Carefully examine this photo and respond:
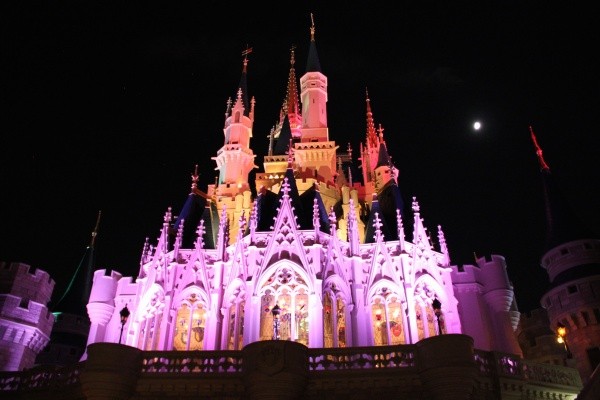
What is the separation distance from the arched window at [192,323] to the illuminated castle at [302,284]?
6 centimetres

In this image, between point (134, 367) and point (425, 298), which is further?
point (425, 298)

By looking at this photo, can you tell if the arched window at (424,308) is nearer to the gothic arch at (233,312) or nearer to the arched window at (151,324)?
the gothic arch at (233,312)

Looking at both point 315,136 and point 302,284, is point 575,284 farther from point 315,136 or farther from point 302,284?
point 315,136

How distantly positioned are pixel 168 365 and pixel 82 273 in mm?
30311

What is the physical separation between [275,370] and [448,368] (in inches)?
216

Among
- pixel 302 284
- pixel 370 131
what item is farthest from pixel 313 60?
pixel 302 284

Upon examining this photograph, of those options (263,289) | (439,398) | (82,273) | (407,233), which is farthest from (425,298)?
(82,273)

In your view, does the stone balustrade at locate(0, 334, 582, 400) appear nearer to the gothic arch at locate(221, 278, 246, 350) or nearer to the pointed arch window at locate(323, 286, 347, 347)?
the pointed arch window at locate(323, 286, 347, 347)

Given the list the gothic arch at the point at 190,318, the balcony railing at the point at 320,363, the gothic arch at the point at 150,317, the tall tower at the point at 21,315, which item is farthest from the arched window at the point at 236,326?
the tall tower at the point at 21,315

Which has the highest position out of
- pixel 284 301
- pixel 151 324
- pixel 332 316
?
pixel 284 301

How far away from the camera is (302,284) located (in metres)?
25.6

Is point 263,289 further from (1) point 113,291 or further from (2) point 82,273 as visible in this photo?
(2) point 82,273

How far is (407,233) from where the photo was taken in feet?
94.4

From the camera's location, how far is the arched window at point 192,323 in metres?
27.1
